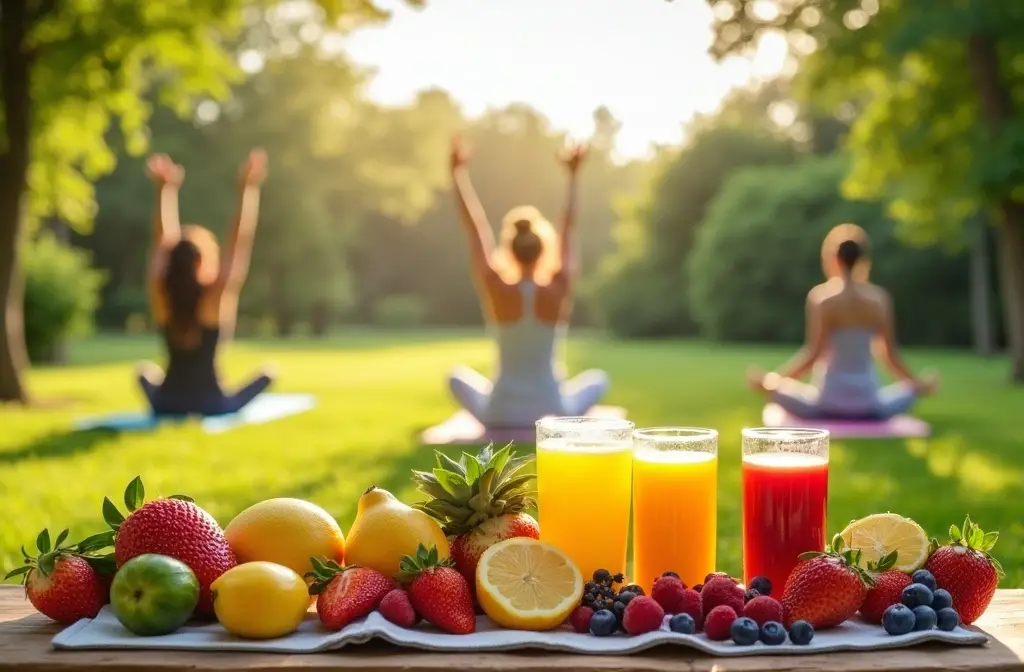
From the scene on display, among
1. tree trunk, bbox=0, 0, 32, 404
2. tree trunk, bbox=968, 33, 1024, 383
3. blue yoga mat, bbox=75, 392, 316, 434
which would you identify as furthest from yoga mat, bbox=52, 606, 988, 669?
tree trunk, bbox=968, 33, 1024, 383

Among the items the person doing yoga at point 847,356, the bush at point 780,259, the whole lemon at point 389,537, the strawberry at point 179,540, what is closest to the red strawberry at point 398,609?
the whole lemon at point 389,537

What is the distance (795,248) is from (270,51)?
63.5 ft

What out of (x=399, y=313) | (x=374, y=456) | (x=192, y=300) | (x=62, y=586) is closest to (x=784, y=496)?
(x=62, y=586)

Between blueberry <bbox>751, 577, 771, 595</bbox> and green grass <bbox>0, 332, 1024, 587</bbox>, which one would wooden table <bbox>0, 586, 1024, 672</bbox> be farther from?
green grass <bbox>0, 332, 1024, 587</bbox>

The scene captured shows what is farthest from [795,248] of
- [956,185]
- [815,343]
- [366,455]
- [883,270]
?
[366,455]

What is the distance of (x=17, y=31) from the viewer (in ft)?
39.9

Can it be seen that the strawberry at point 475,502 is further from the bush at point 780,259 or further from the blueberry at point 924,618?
the bush at point 780,259

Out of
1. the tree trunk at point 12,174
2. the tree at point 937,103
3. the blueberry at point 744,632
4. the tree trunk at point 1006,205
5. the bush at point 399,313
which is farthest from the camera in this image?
the bush at point 399,313

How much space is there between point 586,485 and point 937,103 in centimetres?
1430

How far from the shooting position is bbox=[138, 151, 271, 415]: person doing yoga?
33.6ft

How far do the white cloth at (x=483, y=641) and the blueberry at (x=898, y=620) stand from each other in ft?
0.07

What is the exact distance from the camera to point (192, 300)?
10.4m

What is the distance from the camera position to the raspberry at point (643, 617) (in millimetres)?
2336

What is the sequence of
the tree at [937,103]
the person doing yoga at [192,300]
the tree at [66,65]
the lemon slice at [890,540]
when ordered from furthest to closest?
1. the tree at [937,103]
2. the tree at [66,65]
3. the person doing yoga at [192,300]
4. the lemon slice at [890,540]
